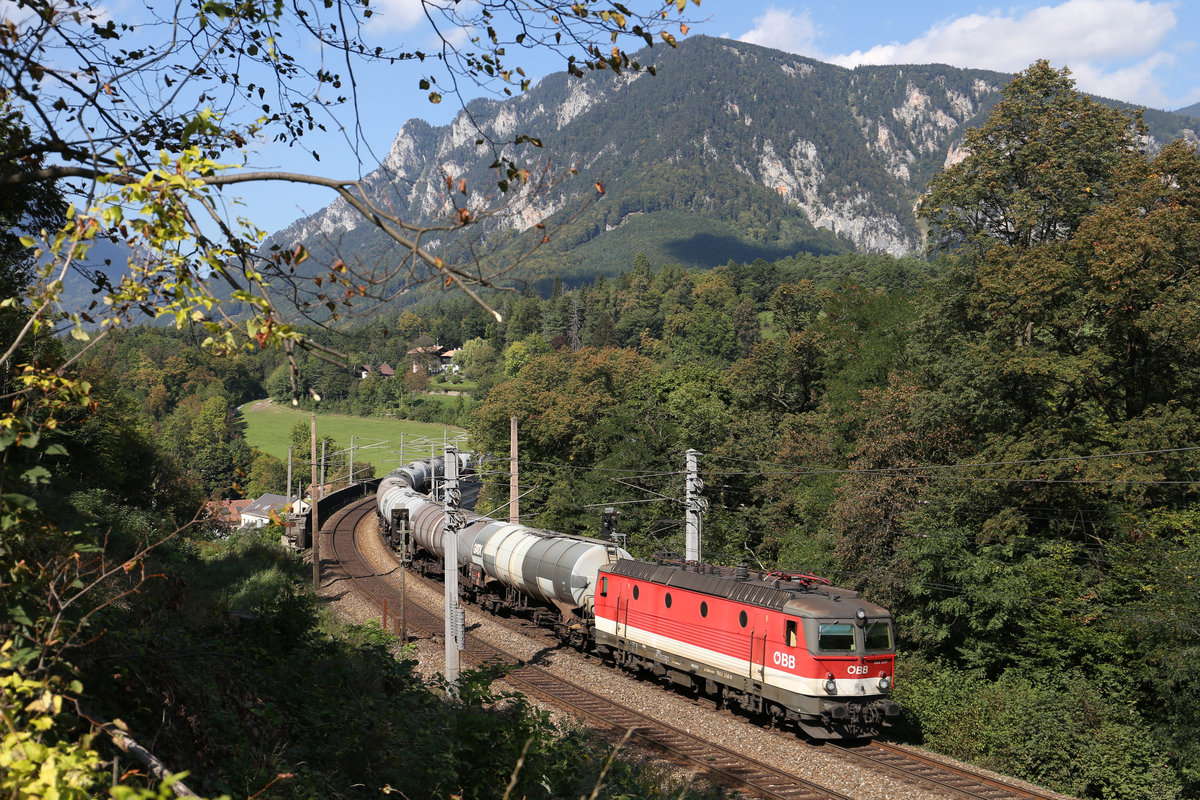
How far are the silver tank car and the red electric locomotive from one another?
4088 mm

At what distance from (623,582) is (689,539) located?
342cm

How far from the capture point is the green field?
→ 107 metres

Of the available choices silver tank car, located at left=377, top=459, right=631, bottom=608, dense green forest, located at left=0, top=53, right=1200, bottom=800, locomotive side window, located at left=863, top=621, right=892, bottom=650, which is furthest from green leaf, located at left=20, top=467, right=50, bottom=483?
silver tank car, located at left=377, top=459, right=631, bottom=608

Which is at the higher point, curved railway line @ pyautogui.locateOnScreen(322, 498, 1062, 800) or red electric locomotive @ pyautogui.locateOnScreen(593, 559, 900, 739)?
red electric locomotive @ pyautogui.locateOnScreen(593, 559, 900, 739)

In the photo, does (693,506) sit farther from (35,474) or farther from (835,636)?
(35,474)

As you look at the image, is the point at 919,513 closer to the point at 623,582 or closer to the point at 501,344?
the point at 623,582

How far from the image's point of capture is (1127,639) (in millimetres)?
25750

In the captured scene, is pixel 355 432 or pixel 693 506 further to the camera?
pixel 355 432

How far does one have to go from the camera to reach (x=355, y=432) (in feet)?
379

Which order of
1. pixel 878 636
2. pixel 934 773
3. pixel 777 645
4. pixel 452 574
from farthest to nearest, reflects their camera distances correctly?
pixel 452 574 → pixel 878 636 → pixel 777 645 → pixel 934 773

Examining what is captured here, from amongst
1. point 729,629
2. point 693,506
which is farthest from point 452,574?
point 729,629

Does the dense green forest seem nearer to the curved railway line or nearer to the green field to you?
the curved railway line

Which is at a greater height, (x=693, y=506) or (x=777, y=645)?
(x=693, y=506)

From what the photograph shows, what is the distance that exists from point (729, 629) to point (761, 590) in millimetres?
1403
